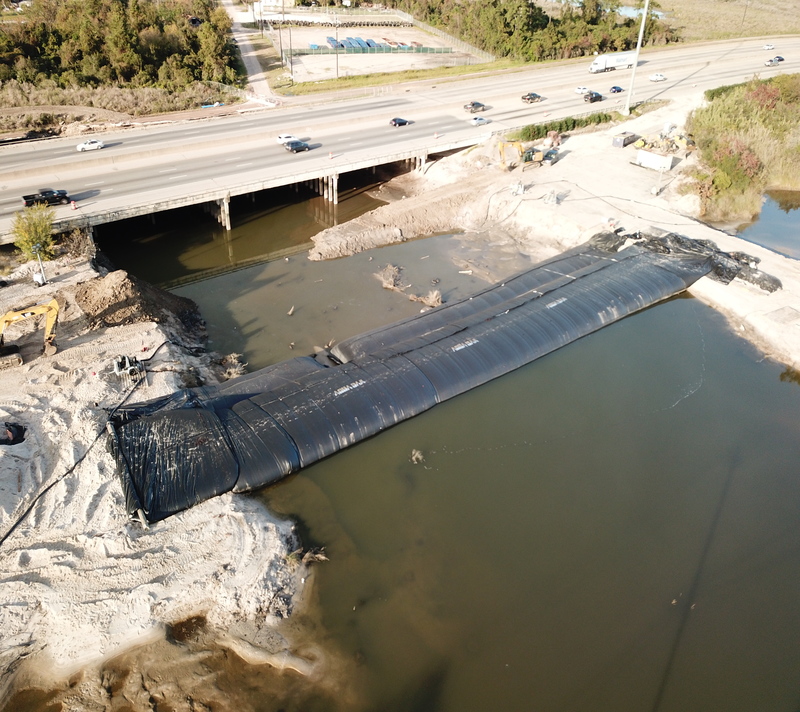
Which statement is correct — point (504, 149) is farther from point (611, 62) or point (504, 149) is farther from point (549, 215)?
point (611, 62)

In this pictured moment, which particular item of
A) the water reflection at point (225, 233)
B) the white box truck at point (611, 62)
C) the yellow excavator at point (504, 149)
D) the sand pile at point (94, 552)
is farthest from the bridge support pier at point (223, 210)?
the white box truck at point (611, 62)

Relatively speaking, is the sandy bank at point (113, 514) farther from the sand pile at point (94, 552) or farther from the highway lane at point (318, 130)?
the highway lane at point (318, 130)

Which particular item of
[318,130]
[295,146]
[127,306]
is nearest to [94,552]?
[127,306]

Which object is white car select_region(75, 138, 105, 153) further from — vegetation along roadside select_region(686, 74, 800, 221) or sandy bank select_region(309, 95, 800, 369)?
vegetation along roadside select_region(686, 74, 800, 221)

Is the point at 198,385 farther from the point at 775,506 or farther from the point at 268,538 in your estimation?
the point at 775,506

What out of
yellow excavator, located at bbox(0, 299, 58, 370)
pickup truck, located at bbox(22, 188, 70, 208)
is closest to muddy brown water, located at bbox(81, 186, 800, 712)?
yellow excavator, located at bbox(0, 299, 58, 370)
